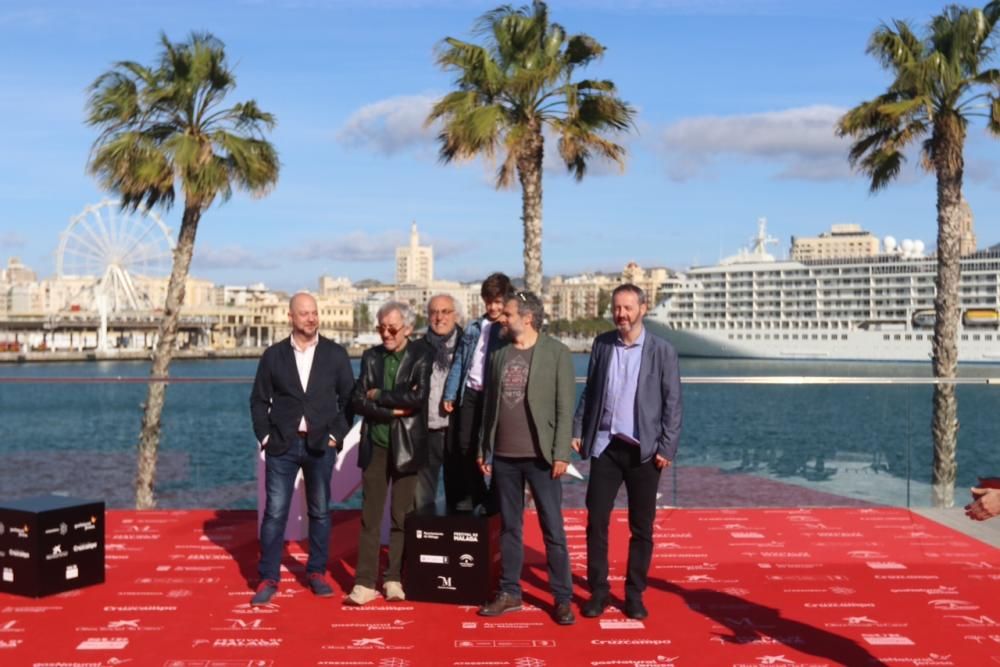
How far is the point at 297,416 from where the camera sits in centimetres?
517

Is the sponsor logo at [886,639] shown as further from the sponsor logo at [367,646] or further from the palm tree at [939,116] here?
the palm tree at [939,116]

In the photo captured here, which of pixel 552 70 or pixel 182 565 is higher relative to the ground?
pixel 552 70

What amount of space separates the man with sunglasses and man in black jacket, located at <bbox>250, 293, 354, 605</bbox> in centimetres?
89

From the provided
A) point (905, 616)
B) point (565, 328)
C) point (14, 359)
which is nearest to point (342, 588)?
point (905, 616)

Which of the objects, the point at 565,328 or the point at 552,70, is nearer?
the point at 552,70

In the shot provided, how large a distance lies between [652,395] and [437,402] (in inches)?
44.1

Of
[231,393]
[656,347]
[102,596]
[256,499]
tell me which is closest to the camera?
[656,347]

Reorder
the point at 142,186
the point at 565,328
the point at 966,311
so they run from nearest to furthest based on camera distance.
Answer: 1. the point at 142,186
2. the point at 966,311
3. the point at 565,328

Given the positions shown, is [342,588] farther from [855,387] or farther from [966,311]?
[966,311]

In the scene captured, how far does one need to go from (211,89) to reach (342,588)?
856 cm

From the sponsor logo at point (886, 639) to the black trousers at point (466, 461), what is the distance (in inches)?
74.4

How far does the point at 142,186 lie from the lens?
1183 cm

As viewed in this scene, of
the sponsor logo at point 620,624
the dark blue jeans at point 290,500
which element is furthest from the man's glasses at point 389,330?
the sponsor logo at point 620,624

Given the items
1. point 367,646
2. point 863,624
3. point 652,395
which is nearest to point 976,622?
point 863,624
